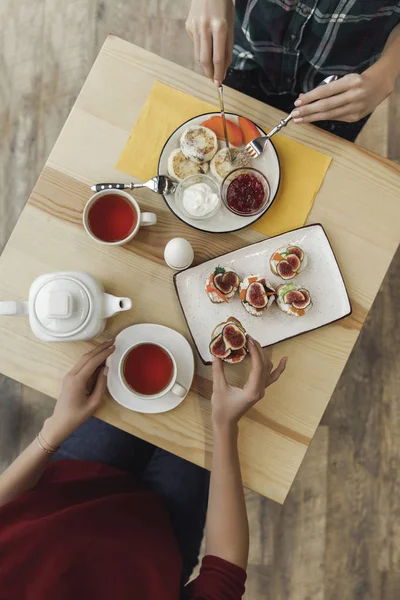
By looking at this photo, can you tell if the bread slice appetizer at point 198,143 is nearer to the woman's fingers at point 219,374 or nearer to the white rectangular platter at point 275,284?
the white rectangular platter at point 275,284

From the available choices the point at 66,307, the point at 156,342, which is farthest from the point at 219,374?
the point at 66,307

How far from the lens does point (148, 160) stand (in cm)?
121

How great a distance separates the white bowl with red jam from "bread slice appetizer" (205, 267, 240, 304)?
15 cm

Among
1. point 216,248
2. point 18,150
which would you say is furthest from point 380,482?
point 18,150

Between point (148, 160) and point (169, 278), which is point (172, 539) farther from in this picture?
point (148, 160)

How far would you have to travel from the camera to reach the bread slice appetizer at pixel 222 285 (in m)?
1.16

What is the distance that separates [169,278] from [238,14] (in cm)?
76

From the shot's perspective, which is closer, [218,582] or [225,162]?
[218,582]

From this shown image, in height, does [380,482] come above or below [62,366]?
below

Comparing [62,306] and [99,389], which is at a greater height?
[62,306]

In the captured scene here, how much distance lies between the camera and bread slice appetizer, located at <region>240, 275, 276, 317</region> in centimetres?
116

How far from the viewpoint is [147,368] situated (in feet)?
3.78

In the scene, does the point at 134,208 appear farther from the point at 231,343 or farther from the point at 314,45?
the point at 314,45

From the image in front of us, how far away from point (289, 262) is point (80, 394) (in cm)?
61
